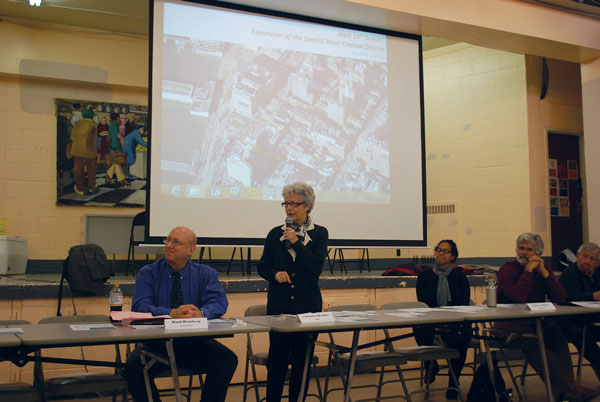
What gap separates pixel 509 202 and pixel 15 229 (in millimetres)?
5585

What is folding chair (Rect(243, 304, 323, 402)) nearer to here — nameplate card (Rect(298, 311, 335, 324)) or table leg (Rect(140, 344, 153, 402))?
nameplate card (Rect(298, 311, 335, 324))

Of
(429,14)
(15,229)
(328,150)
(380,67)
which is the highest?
(429,14)

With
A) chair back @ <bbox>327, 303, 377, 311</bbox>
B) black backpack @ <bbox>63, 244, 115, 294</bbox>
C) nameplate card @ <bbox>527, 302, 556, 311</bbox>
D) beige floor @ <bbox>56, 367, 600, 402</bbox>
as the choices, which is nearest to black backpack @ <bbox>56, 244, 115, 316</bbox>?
black backpack @ <bbox>63, 244, 115, 294</bbox>

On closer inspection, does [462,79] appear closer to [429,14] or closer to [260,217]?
[429,14]

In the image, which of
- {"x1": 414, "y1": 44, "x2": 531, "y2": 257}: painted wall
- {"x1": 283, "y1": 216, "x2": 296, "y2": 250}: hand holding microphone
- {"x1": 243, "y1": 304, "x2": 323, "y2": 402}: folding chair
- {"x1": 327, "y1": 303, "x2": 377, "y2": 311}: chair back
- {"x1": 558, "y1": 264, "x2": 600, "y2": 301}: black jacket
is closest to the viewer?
{"x1": 283, "y1": 216, "x2": 296, "y2": 250}: hand holding microphone

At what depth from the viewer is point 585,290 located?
4699 mm

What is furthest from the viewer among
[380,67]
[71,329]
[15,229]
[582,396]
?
[15,229]

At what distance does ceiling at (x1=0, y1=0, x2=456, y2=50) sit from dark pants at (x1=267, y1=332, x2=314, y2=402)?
14.4 feet

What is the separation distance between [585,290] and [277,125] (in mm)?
2837

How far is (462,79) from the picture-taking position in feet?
24.6

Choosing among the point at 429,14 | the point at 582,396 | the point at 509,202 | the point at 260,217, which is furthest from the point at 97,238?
the point at 582,396

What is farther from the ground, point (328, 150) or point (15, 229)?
point (328, 150)

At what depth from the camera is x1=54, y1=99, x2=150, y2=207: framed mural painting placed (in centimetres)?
694

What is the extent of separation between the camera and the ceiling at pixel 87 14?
21.4 ft
